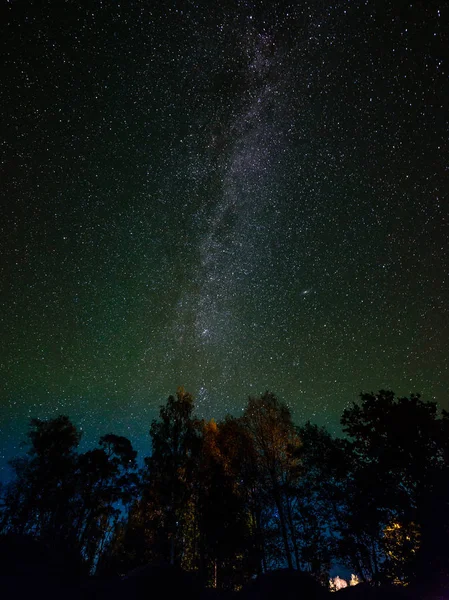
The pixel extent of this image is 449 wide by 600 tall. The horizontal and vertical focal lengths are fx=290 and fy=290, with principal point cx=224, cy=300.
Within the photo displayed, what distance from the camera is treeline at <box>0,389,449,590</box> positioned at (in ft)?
42.8

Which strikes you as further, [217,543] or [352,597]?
[217,543]

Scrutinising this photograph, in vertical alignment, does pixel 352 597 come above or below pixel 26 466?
below

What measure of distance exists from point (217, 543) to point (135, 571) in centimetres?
1222

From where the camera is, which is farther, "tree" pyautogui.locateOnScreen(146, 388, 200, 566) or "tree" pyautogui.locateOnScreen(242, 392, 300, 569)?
"tree" pyautogui.locateOnScreen(146, 388, 200, 566)

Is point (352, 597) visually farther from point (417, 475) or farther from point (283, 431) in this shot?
point (283, 431)

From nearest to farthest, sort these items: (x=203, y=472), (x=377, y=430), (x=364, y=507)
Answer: (x=364, y=507) < (x=377, y=430) < (x=203, y=472)

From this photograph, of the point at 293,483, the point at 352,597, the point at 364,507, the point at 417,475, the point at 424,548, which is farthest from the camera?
the point at 293,483

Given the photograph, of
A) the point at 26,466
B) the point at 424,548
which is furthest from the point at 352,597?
the point at 26,466

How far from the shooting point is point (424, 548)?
11.8 metres

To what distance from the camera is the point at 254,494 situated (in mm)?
21047

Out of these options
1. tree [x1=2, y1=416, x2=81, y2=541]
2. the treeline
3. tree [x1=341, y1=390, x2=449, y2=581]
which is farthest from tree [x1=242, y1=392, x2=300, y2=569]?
tree [x1=2, y1=416, x2=81, y2=541]

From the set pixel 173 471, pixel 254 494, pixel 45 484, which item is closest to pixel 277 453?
pixel 254 494

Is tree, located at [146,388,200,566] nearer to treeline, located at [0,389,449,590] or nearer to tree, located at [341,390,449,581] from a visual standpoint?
treeline, located at [0,389,449,590]

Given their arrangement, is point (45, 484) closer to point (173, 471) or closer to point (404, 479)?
point (173, 471)
